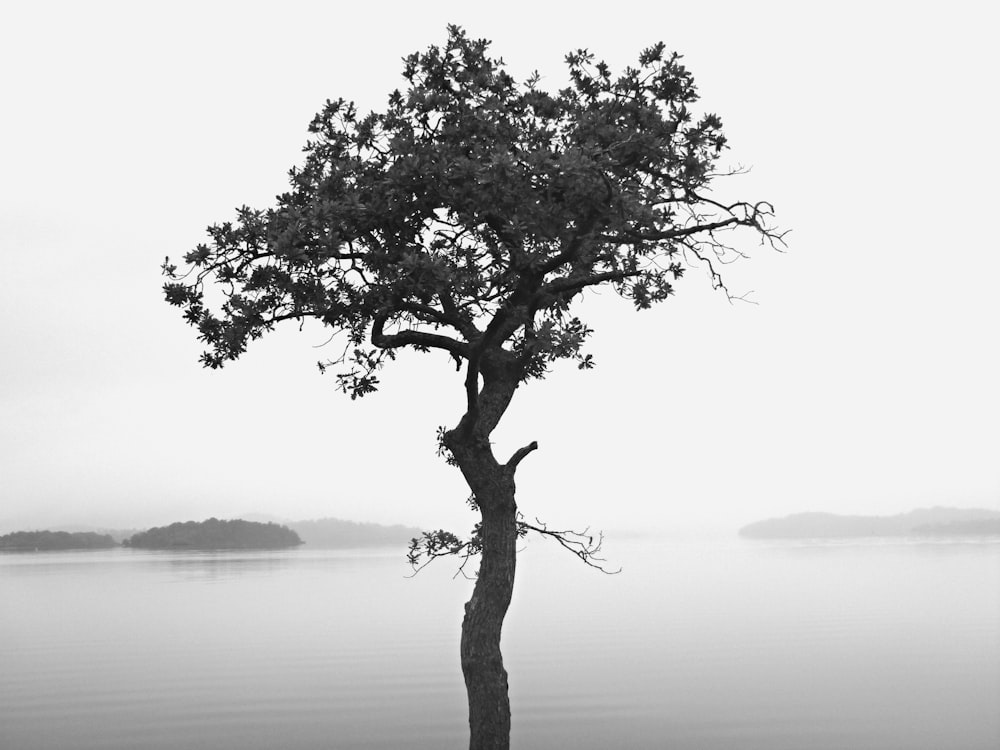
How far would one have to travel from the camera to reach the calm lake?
730 inches

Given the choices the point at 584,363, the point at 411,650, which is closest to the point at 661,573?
the point at 411,650

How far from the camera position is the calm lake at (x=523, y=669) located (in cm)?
1853

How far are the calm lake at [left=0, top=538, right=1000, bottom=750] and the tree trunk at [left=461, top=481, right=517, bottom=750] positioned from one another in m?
4.72

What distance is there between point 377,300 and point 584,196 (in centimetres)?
329

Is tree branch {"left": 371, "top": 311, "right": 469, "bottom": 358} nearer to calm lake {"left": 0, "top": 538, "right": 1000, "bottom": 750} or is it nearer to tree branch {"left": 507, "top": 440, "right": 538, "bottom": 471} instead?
tree branch {"left": 507, "top": 440, "right": 538, "bottom": 471}

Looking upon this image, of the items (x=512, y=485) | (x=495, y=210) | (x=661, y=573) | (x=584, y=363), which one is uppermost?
(x=495, y=210)

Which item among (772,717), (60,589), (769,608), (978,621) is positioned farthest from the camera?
(60,589)

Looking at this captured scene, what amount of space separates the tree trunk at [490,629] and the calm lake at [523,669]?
4.72 meters

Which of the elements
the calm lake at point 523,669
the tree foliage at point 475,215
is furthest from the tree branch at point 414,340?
the calm lake at point 523,669

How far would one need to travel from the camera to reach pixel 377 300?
40.5 feet

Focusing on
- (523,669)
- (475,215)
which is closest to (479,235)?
(475,215)

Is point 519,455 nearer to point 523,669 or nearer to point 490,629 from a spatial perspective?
point 490,629

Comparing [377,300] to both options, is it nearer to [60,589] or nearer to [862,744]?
[862,744]

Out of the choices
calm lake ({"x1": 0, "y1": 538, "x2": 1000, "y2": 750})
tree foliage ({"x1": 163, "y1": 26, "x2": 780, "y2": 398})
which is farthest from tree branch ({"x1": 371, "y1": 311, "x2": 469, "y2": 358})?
calm lake ({"x1": 0, "y1": 538, "x2": 1000, "y2": 750})
